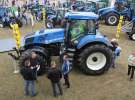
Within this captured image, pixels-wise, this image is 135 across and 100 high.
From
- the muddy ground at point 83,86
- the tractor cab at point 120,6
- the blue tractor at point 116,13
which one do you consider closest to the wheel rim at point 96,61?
the muddy ground at point 83,86

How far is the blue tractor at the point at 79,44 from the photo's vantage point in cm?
1016

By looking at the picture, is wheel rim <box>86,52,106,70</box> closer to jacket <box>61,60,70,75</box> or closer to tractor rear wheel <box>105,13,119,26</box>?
jacket <box>61,60,70,75</box>

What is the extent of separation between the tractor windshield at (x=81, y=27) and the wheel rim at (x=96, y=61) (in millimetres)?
918

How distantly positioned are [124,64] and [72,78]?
283 cm

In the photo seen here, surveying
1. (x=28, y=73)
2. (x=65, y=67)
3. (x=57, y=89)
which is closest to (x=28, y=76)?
(x=28, y=73)

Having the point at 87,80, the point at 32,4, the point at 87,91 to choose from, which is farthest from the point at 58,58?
the point at 32,4

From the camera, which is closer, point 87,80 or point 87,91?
point 87,91

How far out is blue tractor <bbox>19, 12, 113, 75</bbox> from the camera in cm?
1016

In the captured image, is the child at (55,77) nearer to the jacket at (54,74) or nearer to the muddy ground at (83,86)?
the jacket at (54,74)

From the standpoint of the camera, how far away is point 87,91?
29.8 ft

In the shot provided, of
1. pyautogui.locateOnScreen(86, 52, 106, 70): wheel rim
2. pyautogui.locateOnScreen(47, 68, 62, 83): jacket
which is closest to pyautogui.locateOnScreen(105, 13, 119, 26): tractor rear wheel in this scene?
pyautogui.locateOnScreen(86, 52, 106, 70): wheel rim

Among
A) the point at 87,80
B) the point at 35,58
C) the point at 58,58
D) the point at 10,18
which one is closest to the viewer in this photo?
the point at 35,58

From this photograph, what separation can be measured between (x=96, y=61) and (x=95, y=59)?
0.09 m

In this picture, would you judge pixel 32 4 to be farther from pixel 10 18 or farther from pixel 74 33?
pixel 74 33
